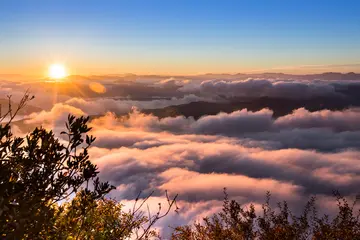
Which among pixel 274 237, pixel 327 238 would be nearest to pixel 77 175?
pixel 274 237

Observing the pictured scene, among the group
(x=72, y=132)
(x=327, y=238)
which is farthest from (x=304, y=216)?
(x=72, y=132)

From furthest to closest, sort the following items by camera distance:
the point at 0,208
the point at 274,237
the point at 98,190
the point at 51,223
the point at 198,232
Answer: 1. the point at 198,232
2. the point at 274,237
3. the point at 98,190
4. the point at 51,223
5. the point at 0,208

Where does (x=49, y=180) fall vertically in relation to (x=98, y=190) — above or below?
above

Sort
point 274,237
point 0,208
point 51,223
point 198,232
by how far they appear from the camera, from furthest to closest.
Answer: point 198,232 → point 274,237 → point 51,223 → point 0,208

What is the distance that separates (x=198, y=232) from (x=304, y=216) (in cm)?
694

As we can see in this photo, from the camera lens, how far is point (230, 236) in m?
21.2

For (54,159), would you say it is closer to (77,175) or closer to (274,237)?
(77,175)

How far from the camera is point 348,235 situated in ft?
64.6

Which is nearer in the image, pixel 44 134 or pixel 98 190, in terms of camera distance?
pixel 44 134

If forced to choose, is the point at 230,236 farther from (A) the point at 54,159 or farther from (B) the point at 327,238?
(A) the point at 54,159

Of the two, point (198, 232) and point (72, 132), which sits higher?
point (72, 132)

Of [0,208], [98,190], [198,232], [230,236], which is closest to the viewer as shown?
[0,208]

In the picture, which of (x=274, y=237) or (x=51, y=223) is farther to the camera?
(x=274, y=237)

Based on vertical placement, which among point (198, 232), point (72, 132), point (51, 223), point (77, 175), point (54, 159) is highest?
point (72, 132)
